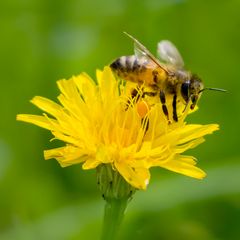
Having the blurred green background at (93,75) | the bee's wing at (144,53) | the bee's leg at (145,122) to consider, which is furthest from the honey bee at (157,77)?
the blurred green background at (93,75)

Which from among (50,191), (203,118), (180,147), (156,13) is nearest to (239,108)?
(203,118)

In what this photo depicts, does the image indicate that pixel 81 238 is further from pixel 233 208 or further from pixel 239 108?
pixel 239 108

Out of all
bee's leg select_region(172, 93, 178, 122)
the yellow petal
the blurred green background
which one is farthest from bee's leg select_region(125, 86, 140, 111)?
the blurred green background

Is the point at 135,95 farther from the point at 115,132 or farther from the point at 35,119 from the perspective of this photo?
the point at 35,119

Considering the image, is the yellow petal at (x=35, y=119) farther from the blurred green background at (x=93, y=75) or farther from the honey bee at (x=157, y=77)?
the blurred green background at (x=93, y=75)

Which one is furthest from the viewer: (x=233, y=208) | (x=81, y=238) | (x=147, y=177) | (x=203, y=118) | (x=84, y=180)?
(x=203, y=118)
